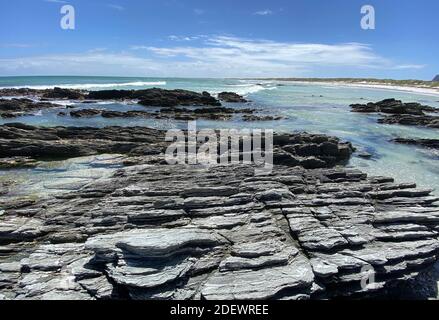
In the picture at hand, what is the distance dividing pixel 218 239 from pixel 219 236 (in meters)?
0.23

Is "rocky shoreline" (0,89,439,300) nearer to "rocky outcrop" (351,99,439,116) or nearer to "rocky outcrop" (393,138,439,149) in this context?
"rocky outcrop" (393,138,439,149)

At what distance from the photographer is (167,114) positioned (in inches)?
2109

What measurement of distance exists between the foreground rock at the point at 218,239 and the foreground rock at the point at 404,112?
35096 mm

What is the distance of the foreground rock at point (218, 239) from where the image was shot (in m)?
10.6

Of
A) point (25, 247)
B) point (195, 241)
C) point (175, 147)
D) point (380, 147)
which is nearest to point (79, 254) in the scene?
point (25, 247)

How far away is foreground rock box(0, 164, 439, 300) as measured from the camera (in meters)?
10.6

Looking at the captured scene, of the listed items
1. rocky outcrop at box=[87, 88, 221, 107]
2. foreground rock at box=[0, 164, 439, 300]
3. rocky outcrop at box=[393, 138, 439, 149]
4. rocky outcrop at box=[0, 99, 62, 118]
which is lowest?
foreground rock at box=[0, 164, 439, 300]

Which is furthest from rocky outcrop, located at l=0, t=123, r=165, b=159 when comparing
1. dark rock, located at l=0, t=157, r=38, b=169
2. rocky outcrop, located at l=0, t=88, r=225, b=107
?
rocky outcrop, located at l=0, t=88, r=225, b=107

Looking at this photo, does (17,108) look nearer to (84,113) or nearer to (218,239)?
(84,113)

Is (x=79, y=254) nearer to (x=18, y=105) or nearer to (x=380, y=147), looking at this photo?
(x=380, y=147)

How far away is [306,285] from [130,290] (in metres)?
4.77

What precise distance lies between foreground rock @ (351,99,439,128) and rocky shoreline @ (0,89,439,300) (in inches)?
1352

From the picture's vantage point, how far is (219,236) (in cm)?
1260

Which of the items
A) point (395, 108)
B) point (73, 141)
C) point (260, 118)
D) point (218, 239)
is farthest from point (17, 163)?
point (395, 108)
